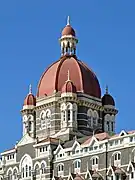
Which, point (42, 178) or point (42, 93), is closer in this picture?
point (42, 178)

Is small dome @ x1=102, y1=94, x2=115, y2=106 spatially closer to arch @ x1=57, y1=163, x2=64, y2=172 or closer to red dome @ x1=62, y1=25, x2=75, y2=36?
red dome @ x1=62, y1=25, x2=75, y2=36

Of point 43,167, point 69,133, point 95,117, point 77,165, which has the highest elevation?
point 95,117

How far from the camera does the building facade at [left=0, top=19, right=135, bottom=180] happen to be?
8275 cm

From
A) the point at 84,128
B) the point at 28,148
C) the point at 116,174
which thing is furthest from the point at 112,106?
the point at 116,174

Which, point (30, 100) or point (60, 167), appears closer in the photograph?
point (60, 167)

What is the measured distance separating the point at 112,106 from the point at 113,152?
20.1 meters

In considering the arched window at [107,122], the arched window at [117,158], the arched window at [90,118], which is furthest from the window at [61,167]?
the arched window at [107,122]

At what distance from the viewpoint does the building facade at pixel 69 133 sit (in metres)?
82.8

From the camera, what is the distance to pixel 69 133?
306 ft

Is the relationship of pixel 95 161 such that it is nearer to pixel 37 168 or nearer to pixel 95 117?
pixel 37 168

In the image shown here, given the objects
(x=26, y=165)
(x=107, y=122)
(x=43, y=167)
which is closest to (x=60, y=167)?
(x=43, y=167)

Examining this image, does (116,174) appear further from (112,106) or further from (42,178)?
(112,106)

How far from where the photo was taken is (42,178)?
90625 mm

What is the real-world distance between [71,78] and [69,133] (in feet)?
31.4
